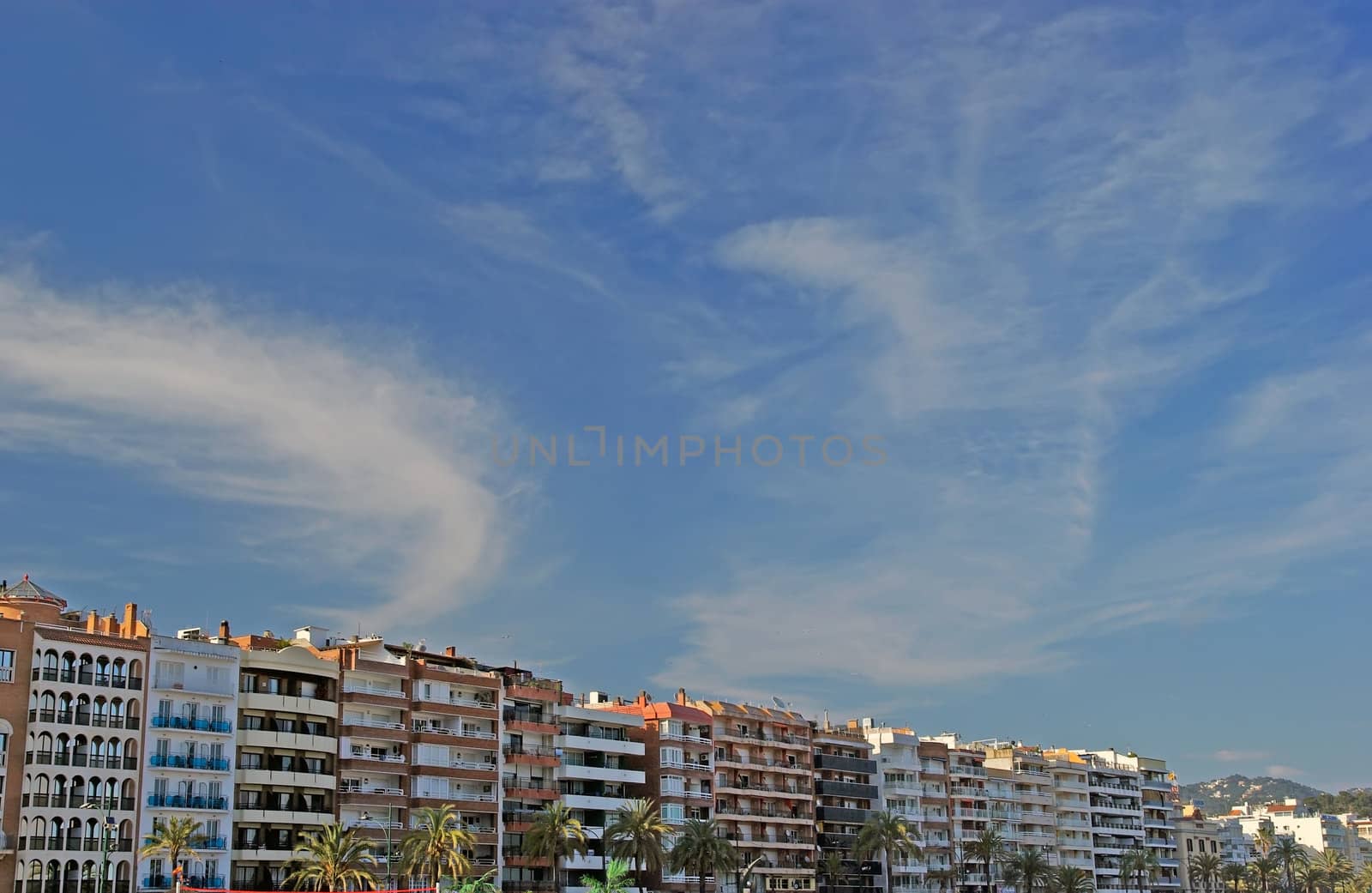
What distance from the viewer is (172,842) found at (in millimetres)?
101500

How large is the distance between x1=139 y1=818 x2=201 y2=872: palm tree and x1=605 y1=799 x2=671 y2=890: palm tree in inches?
1377

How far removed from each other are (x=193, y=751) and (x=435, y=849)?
18.4m

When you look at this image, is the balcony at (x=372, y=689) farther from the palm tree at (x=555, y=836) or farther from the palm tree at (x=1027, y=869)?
the palm tree at (x=1027, y=869)

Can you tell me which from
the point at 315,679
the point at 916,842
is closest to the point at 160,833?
the point at 315,679

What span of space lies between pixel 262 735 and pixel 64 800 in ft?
49.6

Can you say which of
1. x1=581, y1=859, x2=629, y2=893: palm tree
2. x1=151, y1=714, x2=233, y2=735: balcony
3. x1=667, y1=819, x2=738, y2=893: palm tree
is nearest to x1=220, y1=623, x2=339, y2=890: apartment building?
x1=151, y1=714, x2=233, y2=735: balcony

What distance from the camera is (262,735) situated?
113188mm

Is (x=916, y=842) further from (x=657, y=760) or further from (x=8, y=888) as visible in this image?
(x=8, y=888)

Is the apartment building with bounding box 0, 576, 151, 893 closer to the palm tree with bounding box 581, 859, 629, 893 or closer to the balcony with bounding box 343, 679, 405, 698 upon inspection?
the balcony with bounding box 343, 679, 405, 698

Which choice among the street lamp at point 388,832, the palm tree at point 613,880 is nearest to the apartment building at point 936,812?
the palm tree at point 613,880

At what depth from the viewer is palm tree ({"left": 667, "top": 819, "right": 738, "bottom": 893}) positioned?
13450cm

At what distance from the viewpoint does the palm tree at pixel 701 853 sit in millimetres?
134500

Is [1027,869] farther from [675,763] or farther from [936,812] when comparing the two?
[675,763]

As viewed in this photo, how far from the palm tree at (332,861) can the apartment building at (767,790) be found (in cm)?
5024
